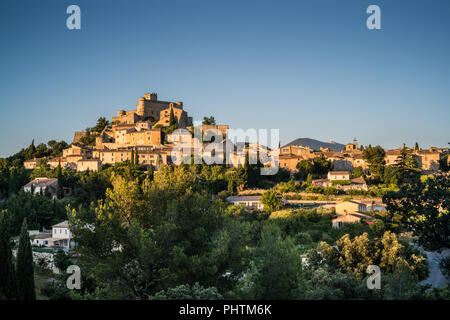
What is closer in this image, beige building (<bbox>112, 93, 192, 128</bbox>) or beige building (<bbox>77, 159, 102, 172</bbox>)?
beige building (<bbox>77, 159, 102, 172</bbox>)

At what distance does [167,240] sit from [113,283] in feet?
7.46

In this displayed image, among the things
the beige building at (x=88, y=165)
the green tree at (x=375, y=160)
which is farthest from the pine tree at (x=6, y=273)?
the green tree at (x=375, y=160)

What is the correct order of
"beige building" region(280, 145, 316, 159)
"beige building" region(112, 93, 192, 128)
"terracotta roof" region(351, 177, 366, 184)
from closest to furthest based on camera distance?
"terracotta roof" region(351, 177, 366, 184)
"beige building" region(280, 145, 316, 159)
"beige building" region(112, 93, 192, 128)

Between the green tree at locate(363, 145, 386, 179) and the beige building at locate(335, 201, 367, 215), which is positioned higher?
the green tree at locate(363, 145, 386, 179)

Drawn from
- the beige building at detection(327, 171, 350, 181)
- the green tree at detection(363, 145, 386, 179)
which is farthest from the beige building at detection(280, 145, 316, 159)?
the beige building at detection(327, 171, 350, 181)

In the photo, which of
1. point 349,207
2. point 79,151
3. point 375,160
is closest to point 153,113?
point 79,151

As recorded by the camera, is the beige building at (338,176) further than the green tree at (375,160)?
No

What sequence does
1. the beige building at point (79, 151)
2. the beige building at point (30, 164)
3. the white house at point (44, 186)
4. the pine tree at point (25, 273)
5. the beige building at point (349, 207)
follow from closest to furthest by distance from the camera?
the pine tree at point (25, 273), the beige building at point (349, 207), the white house at point (44, 186), the beige building at point (79, 151), the beige building at point (30, 164)

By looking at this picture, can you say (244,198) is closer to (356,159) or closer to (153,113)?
(356,159)

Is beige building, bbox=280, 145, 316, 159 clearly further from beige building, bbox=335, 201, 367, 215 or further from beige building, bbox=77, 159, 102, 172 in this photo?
beige building, bbox=77, 159, 102, 172

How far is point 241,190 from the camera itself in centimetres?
4644

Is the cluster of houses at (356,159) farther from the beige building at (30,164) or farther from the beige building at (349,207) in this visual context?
the beige building at (30,164)

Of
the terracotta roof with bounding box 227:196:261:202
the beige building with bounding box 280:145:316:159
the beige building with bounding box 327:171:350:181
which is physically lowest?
the terracotta roof with bounding box 227:196:261:202
